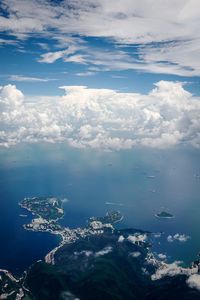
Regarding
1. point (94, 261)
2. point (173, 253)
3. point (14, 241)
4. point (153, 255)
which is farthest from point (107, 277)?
point (14, 241)

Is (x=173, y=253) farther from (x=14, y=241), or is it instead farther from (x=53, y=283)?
(x=14, y=241)

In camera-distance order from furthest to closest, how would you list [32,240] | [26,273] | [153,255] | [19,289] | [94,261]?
[32,240], [153,255], [94,261], [26,273], [19,289]

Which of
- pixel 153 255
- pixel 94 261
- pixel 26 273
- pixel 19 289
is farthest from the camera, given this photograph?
pixel 153 255

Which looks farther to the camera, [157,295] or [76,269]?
[76,269]

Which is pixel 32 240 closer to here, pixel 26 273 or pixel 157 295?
pixel 26 273

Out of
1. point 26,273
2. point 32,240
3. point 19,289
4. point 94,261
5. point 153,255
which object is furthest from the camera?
point 32,240

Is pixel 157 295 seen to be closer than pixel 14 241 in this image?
Yes

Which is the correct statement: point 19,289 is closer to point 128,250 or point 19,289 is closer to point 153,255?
point 128,250

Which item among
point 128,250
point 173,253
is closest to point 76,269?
point 128,250
